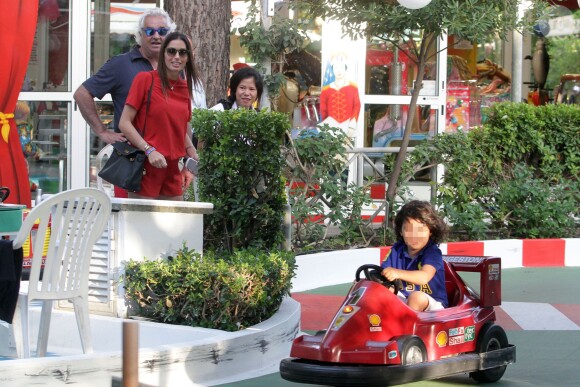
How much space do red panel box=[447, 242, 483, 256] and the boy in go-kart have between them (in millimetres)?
4199

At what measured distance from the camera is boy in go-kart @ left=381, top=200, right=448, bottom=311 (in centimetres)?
577

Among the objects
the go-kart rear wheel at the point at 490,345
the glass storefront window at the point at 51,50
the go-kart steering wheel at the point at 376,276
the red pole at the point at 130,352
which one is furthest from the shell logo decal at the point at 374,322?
the glass storefront window at the point at 51,50

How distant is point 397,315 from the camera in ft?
17.7

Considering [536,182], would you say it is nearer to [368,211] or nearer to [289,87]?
[368,211]

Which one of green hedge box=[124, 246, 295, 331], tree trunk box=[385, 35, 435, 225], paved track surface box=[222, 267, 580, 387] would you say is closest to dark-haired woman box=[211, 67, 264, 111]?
paved track surface box=[222, 267, 580, 387]

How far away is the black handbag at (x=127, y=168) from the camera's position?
6.80m

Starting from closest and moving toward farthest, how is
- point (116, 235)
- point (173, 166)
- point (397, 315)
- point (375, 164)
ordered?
point (397, 315), point (116, 235), point (173, 166), point (375, 164)

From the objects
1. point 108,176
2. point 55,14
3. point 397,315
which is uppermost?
point 55,14

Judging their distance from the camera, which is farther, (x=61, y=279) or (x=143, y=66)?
(x=143, y=66)

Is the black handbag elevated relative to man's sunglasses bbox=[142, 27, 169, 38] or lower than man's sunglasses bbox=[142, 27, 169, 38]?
lower

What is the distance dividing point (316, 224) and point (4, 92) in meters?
2.87

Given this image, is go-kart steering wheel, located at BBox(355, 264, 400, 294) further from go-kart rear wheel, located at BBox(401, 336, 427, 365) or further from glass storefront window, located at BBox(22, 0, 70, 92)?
glass storefront window, located at BBox(22, 0, 70, 92)

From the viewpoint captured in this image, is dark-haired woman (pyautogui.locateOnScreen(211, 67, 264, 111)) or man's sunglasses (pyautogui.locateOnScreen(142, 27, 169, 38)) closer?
man's sunglasses (pyautogui.locateOnScreen(142, 27, 169, 38))

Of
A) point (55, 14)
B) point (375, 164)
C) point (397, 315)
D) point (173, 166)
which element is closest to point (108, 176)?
point (173, 166)
